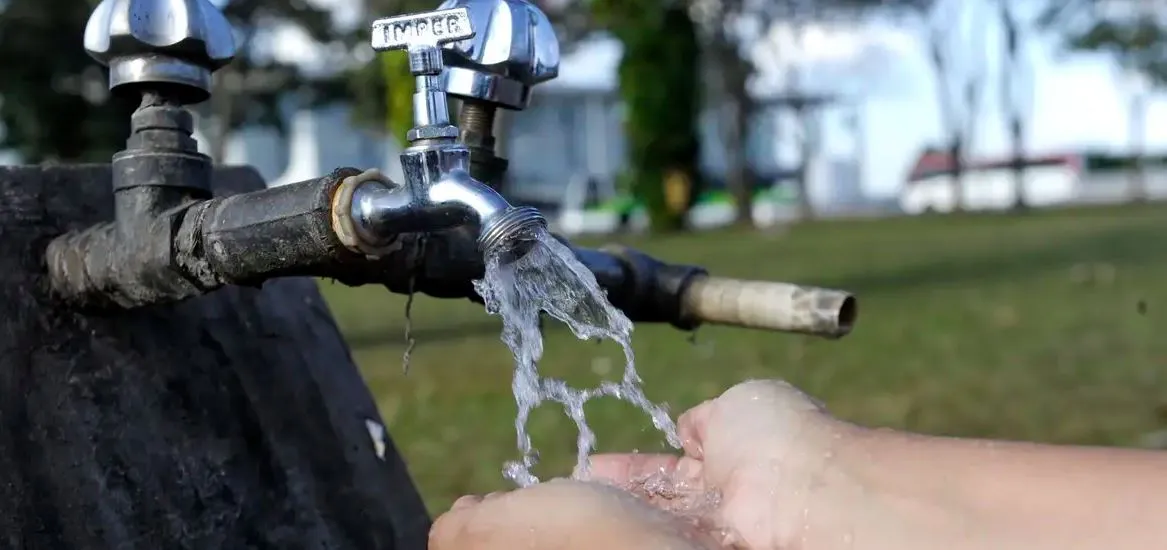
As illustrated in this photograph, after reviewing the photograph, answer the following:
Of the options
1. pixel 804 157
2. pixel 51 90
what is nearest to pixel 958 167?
pixel 804 157

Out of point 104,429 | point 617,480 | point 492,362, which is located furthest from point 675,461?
point 492,362

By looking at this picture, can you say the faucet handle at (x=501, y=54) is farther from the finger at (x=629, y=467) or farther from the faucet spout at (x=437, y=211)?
the finger at (x=629, y=467)

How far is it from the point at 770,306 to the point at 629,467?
1.02ft

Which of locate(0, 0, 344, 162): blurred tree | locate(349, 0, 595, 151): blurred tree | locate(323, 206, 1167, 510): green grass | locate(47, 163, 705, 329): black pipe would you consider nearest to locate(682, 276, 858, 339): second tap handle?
locate(47, 163, 705, 329): black pipe

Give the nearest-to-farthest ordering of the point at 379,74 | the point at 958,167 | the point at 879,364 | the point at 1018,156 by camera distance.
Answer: the point at 879,364 → the point at 379,74 → the point at 1018,156 → the point at 958,167

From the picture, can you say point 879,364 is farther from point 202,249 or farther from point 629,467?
point 202,249

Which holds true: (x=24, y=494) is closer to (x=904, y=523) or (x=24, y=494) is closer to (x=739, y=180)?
(x=904, y=523)

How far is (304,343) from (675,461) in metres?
0.48

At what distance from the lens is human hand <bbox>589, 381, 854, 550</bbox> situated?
904 mm

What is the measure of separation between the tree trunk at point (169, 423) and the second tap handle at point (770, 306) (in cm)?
37

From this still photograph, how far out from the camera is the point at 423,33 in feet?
2.93

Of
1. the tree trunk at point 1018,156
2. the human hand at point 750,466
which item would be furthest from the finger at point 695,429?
the tree trunk at point 1018,156

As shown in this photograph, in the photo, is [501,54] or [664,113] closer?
[501,54]

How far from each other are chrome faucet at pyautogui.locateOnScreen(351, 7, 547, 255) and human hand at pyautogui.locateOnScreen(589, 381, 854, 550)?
9.2 inches
